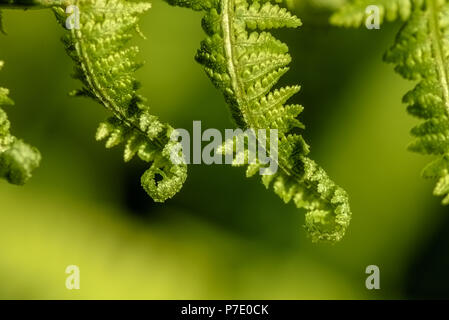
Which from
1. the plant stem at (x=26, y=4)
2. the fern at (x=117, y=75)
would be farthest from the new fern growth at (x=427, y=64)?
the plant stem at (x=26, y=4)

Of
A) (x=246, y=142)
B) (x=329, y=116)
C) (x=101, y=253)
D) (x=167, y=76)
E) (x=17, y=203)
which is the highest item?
(x=167, y=76)

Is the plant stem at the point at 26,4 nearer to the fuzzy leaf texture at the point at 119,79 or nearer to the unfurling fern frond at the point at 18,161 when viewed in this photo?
the fuzzy leaf texture at the point at 119,79

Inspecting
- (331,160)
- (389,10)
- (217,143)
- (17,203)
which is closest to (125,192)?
(17,203)

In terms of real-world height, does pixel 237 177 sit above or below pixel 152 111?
below

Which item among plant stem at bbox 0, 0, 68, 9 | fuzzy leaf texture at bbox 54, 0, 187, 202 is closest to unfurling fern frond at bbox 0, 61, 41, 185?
fuzzy leaf texture at bbox 54, 0, 187, 202

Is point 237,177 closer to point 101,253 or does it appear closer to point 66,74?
point 101,253

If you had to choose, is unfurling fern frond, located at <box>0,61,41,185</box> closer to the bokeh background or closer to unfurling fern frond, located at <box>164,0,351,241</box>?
unfurling fern frond, located at <box>164,0,351,241</box>

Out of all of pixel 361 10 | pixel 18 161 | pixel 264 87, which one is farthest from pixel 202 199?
pixel 361 10
